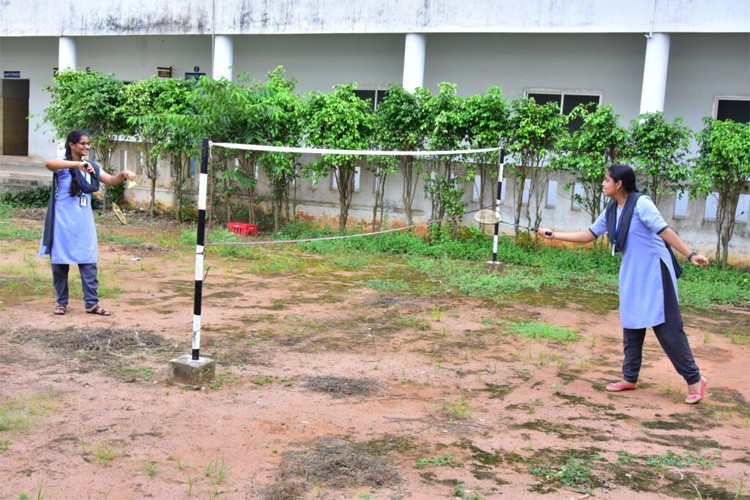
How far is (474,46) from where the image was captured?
49.9 ft

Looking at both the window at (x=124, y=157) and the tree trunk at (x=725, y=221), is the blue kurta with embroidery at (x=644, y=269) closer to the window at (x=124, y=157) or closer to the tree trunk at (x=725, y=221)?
the tree trunk at (x=725, y=221)

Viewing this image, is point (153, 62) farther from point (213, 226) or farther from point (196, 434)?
point (196, 434)

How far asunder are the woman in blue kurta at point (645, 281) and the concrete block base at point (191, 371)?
309cm

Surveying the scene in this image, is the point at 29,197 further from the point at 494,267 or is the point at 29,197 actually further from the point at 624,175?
the point at 624,175

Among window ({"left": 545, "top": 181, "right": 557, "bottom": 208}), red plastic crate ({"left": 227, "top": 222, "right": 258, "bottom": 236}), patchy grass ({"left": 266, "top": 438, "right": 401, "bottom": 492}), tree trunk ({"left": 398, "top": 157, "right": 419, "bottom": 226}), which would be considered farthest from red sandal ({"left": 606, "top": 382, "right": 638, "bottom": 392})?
red plastic crate ({"left": 227, "top": 222, "right": 258, "bottom": 236})

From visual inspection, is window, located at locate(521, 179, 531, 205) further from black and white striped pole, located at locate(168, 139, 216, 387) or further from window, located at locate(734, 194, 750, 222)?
black and white striped pole, located at locate(168, 139, 216, 387)

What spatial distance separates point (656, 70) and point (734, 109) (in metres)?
2.09

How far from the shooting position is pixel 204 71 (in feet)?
61.2

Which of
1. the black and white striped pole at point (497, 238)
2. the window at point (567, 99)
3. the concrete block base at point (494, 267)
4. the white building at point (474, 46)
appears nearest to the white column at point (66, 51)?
the white building at point (474, 46)

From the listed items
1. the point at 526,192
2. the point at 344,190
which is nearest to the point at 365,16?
the point at 344,190

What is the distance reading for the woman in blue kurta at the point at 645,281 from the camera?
5926 millimetres

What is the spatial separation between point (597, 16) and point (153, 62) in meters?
11.4

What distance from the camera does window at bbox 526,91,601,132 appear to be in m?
14.4

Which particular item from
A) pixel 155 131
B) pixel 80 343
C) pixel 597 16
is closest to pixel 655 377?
pixel 80 343
